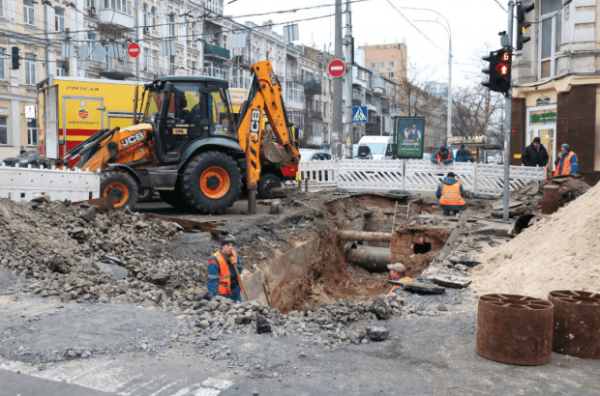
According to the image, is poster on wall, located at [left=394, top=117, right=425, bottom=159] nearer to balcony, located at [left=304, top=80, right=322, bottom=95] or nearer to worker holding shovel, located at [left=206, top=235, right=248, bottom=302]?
worker holding shovel, located at [left=206, top=235, right=248, bottom=302]

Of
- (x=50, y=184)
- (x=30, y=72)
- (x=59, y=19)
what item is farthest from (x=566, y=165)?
(x=59, y=19)

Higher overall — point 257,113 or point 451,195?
point 257,113

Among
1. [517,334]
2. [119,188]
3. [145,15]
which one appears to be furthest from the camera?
[145,15]

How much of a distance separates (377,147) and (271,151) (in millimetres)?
23739

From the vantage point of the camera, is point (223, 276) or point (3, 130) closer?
point (223, 276)

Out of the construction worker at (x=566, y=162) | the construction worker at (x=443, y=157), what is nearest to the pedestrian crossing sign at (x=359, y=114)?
the construction worker at (x=443, y=157)

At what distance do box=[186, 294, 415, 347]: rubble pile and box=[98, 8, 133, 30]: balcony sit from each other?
3416cm

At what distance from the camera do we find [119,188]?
1245cm

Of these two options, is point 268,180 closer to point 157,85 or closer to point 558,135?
point 157,85

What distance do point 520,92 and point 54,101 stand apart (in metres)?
15.6

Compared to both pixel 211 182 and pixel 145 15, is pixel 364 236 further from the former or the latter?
pixel 145 15

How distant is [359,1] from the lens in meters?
19.3

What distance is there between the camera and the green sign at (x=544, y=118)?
803 inches

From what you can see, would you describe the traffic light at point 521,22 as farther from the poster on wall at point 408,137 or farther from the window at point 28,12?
the window at point 28,12
